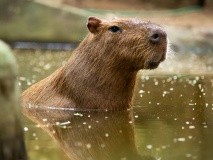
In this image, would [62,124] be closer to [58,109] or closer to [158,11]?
[58,109]

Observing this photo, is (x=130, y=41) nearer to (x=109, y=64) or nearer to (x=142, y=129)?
(x=109, y=64)

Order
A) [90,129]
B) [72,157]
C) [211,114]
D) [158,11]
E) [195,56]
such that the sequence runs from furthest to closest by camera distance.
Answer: [158,11] < [195,56] < [211,114] < [90,129] < [72,157]

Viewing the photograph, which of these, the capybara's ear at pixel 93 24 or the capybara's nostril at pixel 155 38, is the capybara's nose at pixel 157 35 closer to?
the capybara's nostril at pixel 155 38

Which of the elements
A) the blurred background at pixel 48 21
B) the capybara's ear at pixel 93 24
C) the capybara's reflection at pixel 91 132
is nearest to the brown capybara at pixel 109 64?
the capybara's ear at pixel 93 24

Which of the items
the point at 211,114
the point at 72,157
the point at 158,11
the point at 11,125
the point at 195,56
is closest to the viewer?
the point at 11,125

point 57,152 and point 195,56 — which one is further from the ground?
point 57,152

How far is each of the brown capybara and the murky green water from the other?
22 centimetres

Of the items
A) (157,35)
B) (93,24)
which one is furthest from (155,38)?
(93,24)

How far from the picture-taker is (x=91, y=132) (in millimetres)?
7121

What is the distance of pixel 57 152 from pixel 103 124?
1553 millimetres

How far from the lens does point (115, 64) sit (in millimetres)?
8312

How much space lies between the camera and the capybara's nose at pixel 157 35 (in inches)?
319

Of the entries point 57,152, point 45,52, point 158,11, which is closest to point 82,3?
point 158,11

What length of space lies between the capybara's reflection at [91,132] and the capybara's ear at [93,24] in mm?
965
